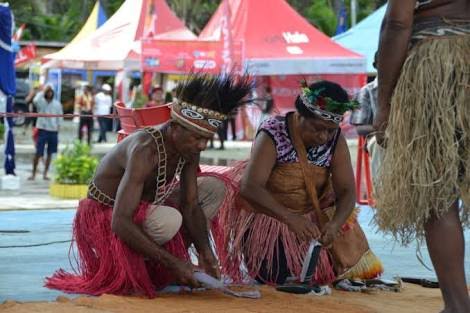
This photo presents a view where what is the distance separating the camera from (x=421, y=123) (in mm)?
3711

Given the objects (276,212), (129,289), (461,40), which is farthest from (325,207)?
(461,40)

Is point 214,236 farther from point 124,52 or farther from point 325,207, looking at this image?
point 124,52

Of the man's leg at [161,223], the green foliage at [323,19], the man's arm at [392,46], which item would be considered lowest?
the green foliage at [323,19]

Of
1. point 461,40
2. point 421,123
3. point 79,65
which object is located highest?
point 461,40

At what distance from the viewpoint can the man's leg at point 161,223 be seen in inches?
176

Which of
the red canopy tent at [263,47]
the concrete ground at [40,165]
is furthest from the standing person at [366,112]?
the red canopy tent at [263,47]

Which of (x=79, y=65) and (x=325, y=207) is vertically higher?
Result: (x=325, y=207)

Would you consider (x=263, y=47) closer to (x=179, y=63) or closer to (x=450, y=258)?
(x=179, y=63)

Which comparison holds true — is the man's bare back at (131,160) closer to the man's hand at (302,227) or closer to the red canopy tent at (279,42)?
the man's hand at (302,227)

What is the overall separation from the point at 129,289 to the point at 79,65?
1869 centimetres

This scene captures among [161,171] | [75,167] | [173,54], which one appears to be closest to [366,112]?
[75,167]

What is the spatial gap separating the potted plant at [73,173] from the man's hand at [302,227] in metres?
6.74

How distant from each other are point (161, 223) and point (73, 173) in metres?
7.05

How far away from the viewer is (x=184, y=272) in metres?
4.30
